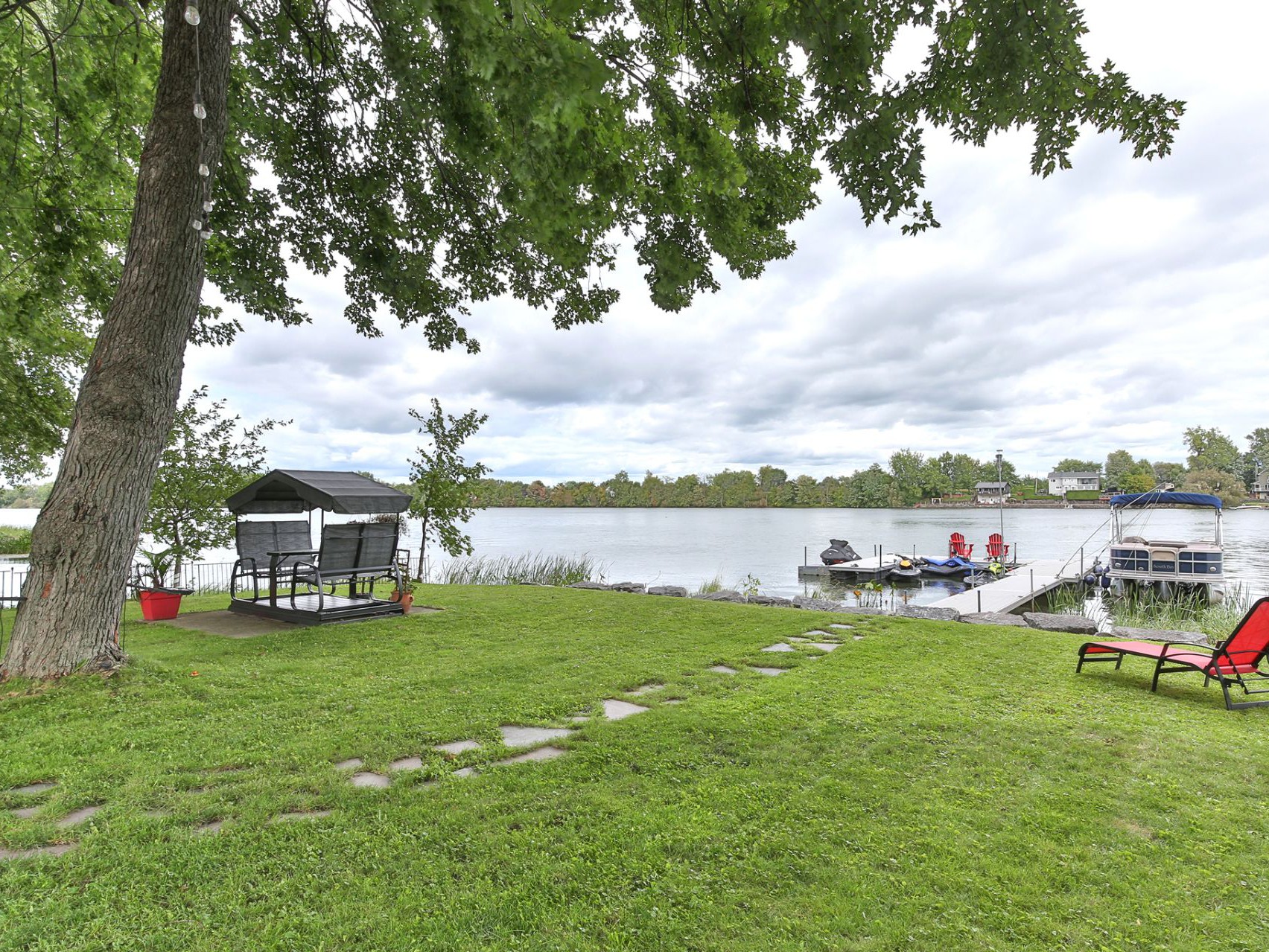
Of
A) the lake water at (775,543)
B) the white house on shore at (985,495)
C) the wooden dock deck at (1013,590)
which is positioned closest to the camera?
the wooden dock deck at (1013,590)

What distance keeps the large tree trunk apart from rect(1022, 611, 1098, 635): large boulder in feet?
30.4

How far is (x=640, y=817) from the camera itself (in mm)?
2389

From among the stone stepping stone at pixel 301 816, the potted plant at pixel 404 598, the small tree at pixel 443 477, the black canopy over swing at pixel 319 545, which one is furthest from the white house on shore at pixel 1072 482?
the stone stepping stone at pixel 301 816

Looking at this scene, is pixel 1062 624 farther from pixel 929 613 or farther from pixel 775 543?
pixel 775 543

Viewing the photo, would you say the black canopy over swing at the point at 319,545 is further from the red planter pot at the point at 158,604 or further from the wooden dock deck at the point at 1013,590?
the wooden dock deck at the point at 1013,590

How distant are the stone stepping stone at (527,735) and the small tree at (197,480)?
7601 millimetres

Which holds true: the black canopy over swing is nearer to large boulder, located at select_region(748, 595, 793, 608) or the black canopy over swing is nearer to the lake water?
the lake water

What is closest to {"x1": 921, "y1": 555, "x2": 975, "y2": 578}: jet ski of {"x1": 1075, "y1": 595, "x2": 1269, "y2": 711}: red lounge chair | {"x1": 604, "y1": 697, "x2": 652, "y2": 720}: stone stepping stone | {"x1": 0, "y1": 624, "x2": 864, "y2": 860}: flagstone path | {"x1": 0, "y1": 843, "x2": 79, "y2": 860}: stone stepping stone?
{"x1": 1075, "y1": 595, "x2": 1269, "y2": 711}: red lounge chair

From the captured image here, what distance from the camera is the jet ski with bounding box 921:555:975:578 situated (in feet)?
75.7

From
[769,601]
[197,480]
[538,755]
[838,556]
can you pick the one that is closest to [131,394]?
[538,755]

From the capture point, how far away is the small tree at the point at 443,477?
10.7m

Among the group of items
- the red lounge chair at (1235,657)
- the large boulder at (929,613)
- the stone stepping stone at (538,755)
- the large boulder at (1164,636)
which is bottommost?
the large boulder at (929,613)

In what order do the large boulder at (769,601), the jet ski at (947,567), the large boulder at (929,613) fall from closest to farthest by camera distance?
1. the large boulder at (929,613)
2. the large boulder at (769,601)
3. the jet ski at (947,567)

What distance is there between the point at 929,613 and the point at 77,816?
8.74 meters
